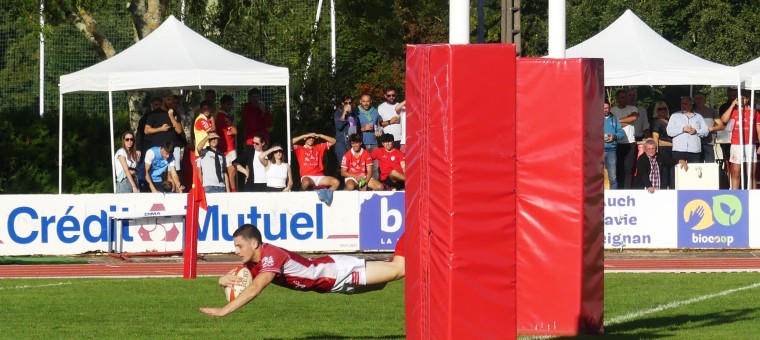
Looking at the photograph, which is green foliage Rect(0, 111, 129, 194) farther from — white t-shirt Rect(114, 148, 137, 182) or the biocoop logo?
the biocoop logo

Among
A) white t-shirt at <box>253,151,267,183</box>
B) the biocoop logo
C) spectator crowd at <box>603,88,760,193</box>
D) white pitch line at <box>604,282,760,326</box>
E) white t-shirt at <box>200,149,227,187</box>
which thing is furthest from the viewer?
spectator crowd at <box>603,88,760,193</box>

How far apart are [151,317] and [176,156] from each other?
10100 millimetres

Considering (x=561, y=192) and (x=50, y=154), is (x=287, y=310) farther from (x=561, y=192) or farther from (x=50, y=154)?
(x=50, y=154)

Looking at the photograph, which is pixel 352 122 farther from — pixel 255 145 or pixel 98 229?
pixel 98 229

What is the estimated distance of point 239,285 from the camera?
429 inches

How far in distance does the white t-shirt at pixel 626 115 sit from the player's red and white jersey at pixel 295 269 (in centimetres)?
1340

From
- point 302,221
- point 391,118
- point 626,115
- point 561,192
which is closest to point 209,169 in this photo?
point 302,221

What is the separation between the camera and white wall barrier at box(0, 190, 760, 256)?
22.0m

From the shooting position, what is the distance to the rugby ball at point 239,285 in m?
10.9

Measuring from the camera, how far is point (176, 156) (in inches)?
927

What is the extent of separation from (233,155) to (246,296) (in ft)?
46.8

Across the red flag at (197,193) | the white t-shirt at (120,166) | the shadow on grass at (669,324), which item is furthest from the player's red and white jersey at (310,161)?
the shadow on grass at (669,324)

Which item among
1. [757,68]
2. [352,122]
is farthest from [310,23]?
[757,68]

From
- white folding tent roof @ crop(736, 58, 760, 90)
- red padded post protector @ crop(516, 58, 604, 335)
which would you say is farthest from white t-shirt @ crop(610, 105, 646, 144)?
red padded post protector @ crop(516, 58, 604, 335)
